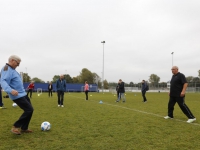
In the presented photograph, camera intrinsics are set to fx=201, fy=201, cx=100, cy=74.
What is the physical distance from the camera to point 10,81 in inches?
198

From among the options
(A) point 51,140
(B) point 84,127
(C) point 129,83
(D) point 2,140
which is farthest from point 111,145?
(C) point 129,83

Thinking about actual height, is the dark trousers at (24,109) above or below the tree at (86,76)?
below

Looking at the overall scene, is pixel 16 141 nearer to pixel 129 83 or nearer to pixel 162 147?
pixel 162 147

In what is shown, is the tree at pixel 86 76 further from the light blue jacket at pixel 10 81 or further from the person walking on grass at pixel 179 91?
the light blue jacket at pixel 10 81

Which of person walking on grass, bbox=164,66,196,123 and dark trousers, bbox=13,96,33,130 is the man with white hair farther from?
person walking on grass, bbox=164,66,196,123

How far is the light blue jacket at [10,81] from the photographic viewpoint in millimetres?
4830

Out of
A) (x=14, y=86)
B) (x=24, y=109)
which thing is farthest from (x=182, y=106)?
(x=14, y=86)

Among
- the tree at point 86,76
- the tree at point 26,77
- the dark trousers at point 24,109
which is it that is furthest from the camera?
the tree at point 26,77

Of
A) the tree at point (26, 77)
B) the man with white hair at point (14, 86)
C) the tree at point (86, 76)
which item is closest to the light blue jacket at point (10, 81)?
the man with white hair at point (14, 86)

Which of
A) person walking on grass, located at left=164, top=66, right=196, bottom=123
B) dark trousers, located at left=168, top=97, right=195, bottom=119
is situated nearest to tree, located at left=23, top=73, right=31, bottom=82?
dark trousers, located at left=168, top=97, right=195, bottom=119

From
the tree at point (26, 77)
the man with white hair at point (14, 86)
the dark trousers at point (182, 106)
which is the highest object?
the tree at point (26, 77)

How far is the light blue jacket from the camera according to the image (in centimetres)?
483

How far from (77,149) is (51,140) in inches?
38.4

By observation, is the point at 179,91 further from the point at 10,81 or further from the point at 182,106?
the point at 10,81
